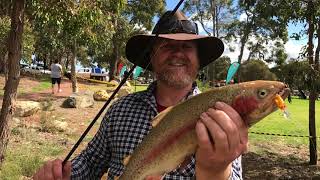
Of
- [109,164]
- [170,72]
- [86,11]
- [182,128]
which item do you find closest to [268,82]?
[182,128]

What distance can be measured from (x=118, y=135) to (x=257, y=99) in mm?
1632

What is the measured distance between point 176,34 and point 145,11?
42670mm

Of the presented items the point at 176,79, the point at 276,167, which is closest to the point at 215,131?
the point at 176,79

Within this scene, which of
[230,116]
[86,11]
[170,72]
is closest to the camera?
[230,116]

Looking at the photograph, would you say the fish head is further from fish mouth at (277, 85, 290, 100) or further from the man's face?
the man's face

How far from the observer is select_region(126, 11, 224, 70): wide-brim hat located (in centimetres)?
359

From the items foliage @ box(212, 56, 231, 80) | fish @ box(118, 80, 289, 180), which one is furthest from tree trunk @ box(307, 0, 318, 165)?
foliage @ box(212, 56, 231, 80)

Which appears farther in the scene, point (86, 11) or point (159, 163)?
point (86, 11)

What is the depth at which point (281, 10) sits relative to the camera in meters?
12.4

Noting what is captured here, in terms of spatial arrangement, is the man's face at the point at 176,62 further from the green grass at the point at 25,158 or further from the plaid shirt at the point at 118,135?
the green grass at the point at 25,158

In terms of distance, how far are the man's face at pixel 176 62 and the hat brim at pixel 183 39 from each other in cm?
7

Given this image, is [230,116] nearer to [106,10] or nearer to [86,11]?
[86,11]

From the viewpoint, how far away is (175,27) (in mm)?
3699

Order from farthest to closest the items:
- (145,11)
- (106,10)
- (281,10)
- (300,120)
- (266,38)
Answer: (266,38), (145,11), (300,120), (281,10), (106,10)
